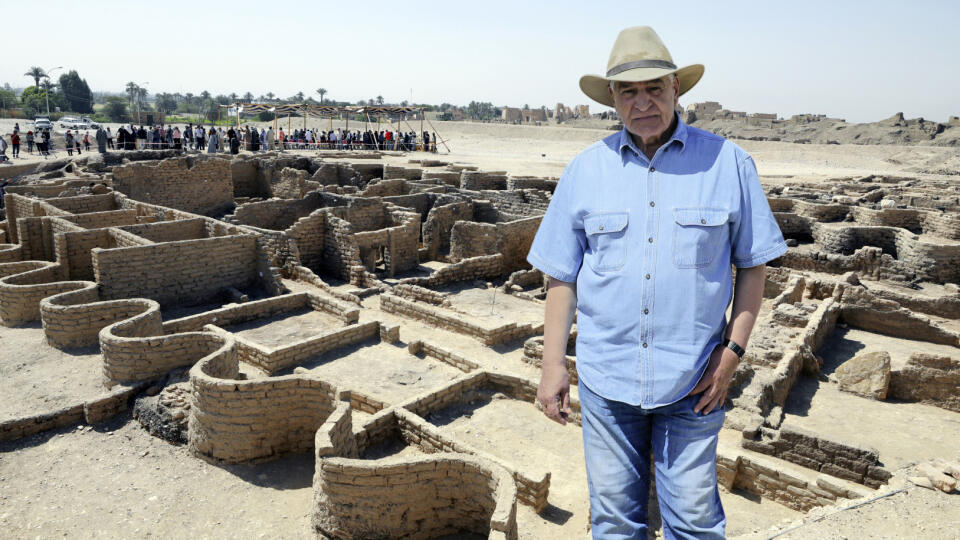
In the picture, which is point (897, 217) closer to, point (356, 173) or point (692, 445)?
point (356, 173)

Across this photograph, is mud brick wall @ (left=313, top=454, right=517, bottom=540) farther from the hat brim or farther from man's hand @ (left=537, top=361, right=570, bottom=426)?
the hat brim

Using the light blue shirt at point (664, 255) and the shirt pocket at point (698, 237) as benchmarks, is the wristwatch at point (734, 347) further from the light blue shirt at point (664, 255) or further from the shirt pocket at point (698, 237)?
the shirt pocket at point (698, 237)

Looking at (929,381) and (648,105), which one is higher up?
(648,105)

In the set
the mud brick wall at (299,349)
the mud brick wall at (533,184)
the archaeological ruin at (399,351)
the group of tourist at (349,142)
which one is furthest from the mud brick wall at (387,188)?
the group of tourist at (349,142)

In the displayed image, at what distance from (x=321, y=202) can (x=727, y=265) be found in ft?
58.6

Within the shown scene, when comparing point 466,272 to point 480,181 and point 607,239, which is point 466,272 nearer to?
point 480,181

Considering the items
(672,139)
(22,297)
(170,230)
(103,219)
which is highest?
(672,139)

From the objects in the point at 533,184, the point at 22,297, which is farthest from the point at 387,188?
the point at 22,297

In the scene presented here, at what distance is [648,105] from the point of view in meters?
2.69

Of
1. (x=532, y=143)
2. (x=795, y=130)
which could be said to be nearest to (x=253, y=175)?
(x=532, y=143)

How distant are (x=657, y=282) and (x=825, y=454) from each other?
635 centimetres

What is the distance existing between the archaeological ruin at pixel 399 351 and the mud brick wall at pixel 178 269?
1.6 inches

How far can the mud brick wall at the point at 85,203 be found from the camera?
52.7 feet

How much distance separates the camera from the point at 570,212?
280 centimetres
